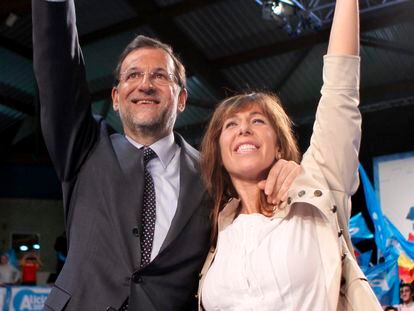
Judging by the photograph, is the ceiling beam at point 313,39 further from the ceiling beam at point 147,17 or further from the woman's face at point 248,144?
the woman's face at point 248,144

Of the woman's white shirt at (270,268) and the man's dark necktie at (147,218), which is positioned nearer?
the woman's white shirt at (270,268)

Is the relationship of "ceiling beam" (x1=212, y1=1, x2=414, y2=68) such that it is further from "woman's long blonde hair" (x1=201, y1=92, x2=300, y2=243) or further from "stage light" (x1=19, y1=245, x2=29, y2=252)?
"woman's long blonde hair" (x1=201, y1=92, x2=300, y2=243)

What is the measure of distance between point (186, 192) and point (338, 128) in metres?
0.48

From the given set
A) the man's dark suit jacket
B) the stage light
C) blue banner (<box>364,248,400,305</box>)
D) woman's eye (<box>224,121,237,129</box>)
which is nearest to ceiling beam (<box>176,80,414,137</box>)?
blue banner (<box>364,248,400,305</box>)

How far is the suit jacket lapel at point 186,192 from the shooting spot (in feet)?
5.87

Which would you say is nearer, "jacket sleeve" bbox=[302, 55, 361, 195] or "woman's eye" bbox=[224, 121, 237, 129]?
"jacket sleeve" bbox=[302, 55, 361, 195]

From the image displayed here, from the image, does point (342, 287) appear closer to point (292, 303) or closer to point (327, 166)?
point (292, 303)

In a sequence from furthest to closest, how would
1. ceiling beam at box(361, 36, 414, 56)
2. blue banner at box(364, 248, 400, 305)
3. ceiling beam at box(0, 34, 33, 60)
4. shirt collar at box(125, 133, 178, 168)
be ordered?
1. ceiling beam at box(0, 34, 33, 60)
2. ceiling beam at box(361, 36, 414, 56)
3. blue banner at box(364, 248, 400, 305)
4. shirt collar at box(125, 133, 178, 168)

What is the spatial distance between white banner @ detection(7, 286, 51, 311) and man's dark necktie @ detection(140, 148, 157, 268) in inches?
177

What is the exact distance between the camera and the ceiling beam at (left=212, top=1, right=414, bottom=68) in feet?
23.5

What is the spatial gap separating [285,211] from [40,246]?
10.3 metres

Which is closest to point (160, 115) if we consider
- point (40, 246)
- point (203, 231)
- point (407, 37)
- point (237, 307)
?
point (203, 231)

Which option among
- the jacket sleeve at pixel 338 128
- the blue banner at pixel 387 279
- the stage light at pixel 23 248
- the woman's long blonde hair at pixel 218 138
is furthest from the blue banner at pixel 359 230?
the stage light at pixel 23 248

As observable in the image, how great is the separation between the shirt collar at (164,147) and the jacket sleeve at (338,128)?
0.48 m
